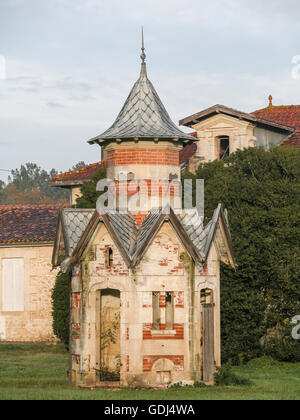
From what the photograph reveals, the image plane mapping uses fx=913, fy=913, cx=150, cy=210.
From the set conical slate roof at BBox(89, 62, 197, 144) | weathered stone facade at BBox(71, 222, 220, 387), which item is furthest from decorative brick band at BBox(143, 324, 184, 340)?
conical slate roof at BBox(89, 62, 197, 144)

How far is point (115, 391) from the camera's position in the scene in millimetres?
18656

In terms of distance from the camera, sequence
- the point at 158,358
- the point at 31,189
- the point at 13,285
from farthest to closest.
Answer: the point at 31,189
the point at 13,285
the point at 158,358

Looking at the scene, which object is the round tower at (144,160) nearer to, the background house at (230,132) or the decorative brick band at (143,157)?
the decorative brick band at (143,157)

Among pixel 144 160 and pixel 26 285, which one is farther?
pixel 26 285

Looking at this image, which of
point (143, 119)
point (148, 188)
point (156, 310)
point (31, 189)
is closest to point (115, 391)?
point (156, 310)

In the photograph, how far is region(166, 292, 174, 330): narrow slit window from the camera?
1955 centimetres

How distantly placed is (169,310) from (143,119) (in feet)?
14.5

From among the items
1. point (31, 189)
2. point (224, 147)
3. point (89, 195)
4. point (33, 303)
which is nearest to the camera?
point (89, 195)

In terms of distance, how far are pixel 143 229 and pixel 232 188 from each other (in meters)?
9.17

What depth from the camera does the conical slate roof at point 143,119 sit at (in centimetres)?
2044

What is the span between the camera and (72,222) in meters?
20.5

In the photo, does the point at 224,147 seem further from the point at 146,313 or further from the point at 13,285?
the point at 146,313

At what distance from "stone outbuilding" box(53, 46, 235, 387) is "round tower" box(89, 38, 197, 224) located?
0.02 m

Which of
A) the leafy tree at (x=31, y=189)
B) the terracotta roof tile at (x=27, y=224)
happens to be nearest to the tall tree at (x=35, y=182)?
the leafy tree at (x=31, y=189)
